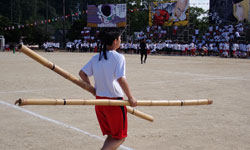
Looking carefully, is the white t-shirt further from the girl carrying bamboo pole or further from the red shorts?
the red shorts

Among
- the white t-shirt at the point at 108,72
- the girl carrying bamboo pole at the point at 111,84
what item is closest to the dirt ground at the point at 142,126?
the girl carrying bamboo pole at the point at 111,84

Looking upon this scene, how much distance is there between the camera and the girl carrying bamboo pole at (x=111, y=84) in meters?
3.66

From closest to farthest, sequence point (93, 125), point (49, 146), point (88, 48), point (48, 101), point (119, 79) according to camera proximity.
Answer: point (48, 101)
point (119, 79)
point (49, 146)
point (93, 125)
point (88, 48)

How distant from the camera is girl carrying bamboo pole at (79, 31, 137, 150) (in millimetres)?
3659

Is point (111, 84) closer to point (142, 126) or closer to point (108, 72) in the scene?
point (108, 72)

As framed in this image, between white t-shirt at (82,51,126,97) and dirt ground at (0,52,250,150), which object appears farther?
dirt ground at (0,52,250,150)

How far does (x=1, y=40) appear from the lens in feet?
189

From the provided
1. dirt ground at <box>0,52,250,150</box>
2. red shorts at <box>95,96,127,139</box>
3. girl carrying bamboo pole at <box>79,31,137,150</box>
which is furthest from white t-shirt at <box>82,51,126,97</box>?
dirt ground at <box>0,52,250,150</box>

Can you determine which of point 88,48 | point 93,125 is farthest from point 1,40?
point 93,125

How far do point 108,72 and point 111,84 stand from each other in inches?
5.4

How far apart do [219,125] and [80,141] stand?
2.57 m

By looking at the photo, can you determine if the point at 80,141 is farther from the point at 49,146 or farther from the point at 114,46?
the point at 114,46

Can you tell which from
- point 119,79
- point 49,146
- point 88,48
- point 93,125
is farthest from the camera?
point 88,48

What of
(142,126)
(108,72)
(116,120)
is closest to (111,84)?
(108,72)
